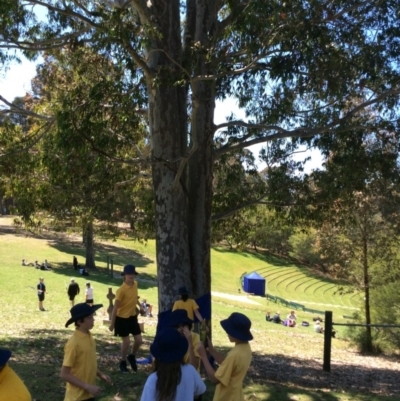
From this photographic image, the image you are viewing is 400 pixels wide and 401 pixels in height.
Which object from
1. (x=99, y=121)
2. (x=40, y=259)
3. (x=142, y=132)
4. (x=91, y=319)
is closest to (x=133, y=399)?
(x=91, y=319)

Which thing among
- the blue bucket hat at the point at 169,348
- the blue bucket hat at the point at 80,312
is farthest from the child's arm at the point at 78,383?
the blue bucket hat at the point at 169,348

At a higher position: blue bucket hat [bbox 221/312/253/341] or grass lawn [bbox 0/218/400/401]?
A: blue bucket hat [bbox 221/312/253/341]

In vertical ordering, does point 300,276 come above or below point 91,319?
below

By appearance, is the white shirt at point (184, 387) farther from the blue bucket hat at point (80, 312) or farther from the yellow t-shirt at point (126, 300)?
the yellow t-shirt at point (126, 300)

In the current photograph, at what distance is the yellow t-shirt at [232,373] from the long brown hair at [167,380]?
1200mm

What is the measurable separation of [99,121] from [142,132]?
153 inches

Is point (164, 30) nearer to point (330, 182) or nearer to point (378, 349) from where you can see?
point (330, 182)

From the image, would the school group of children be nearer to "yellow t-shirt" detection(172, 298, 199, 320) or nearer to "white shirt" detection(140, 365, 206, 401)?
"white shirt" detection(140, 365, 206, 401)

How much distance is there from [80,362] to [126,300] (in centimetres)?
324

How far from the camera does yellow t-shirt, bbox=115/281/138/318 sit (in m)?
7.84

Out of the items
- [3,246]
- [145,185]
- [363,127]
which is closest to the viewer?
[363,127]

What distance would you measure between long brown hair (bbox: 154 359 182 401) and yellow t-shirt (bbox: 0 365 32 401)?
0.83 m

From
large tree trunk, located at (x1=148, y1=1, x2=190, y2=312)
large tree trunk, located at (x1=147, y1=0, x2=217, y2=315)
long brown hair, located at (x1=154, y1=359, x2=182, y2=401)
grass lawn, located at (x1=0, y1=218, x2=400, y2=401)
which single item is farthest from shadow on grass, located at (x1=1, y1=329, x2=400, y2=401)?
long brown hair, located at (x1=154, y1=359, x2=182, y2=401)

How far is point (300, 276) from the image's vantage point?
61.7 metres
